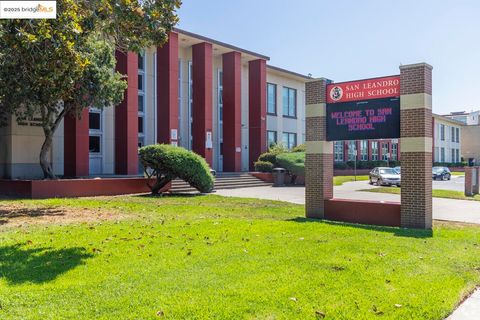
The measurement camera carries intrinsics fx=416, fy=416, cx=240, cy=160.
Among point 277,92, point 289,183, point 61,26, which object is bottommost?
point 289,183

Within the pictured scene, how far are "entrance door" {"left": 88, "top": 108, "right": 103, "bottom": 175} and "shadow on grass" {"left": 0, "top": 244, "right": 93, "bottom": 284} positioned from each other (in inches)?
761

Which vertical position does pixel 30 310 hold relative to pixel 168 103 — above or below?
below

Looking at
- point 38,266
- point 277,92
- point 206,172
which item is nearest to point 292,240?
point 38,266

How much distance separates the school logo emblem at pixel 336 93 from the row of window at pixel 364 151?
3569 cm

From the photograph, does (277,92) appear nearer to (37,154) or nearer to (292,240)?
(37,154)

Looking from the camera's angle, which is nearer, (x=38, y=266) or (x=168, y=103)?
(x=38, y=266)

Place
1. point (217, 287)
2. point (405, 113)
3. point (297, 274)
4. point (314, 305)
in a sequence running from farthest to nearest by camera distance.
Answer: point (405, 113), point (297, 274), point (217, 287), point (314, 305)

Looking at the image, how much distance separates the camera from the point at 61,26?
8.07 m

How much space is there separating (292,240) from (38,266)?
449cm

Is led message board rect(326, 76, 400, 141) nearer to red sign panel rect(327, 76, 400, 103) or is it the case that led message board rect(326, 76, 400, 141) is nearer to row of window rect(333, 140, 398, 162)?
red sign panel rect(327, 76, 400, 103)

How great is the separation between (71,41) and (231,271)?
574 cm

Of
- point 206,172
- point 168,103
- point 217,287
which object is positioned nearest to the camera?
point 217,287

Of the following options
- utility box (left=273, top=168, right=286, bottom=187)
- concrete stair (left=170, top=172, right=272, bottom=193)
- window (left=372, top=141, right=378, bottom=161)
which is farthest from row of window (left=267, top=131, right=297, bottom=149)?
window (left=372, top=141, right=378, bottom=161)

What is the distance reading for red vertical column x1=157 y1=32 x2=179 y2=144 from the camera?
2631 cm
